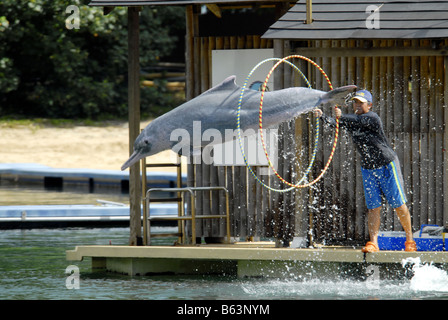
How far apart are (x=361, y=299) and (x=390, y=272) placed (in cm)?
91

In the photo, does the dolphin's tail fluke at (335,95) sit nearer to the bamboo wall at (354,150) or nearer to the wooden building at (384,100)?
the wooden building at (384,100)

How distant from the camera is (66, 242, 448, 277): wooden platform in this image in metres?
11.1

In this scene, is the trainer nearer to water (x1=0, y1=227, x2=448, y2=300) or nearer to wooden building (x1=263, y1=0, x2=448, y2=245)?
water (x1=0, y1=227, x2=448, y2=300)

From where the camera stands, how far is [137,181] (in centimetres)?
1320

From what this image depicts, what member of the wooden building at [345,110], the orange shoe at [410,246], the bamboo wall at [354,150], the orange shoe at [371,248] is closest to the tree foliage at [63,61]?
the wooden building at [345,110]

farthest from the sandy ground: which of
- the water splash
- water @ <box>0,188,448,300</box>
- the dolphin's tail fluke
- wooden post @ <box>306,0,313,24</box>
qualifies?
the dolphin's tail fluke

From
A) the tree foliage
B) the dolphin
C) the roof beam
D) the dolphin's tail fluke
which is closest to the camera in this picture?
the dolphin's tail fluke

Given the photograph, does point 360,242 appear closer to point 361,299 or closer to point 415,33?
point 361,299

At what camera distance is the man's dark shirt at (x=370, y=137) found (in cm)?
1094

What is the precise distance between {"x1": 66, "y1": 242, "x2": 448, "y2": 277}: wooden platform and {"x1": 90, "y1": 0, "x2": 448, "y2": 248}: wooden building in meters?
0.57

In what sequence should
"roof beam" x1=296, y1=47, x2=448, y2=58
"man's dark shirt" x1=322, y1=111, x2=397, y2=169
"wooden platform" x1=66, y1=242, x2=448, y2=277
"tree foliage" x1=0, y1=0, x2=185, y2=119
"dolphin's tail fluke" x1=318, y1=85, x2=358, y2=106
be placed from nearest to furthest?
"dolphin's tail fluke" x1=318, y1=85, x2=358, y2=106 → "man's dark shirt" x1=322, y1=111, x2=397, y2=169 → "wooden platform" x1=66, y1=242, x2=448, y2=277 → "roof beam" x1=296, y1=47, x2=448, y2=58 → "tree foliage" x1=0, y1=0, x2=185, y2=119

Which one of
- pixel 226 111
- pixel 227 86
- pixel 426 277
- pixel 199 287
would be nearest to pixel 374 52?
pixel 227 86

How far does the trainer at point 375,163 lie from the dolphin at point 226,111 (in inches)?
11.5

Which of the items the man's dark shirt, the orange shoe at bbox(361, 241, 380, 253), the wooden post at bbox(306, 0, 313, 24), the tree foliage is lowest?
the orange shoe at bbox(361, 241, 380, 253)
